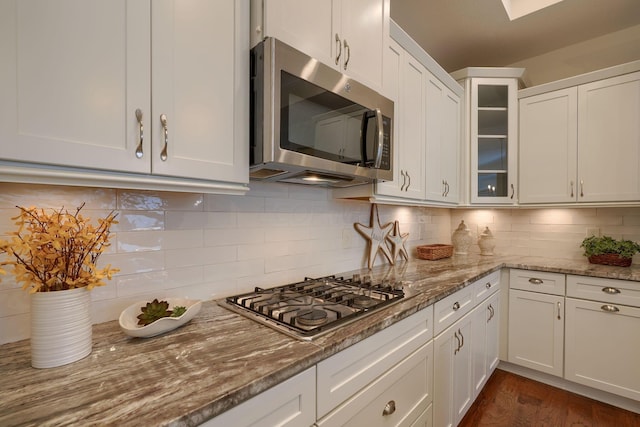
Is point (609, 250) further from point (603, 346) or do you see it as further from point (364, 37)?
point (364, 37)

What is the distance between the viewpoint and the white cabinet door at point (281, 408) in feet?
2.21

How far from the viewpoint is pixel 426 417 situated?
1402mm

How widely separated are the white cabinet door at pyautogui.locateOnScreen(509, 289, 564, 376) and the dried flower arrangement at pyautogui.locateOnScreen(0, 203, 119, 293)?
271 centimetres

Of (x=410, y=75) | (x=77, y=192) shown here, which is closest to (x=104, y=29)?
Result: (x=77, y=192)

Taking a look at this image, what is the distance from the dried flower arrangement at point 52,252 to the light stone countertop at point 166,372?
0.21 meters

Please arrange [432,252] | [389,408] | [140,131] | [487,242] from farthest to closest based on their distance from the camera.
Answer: [487,242] → [432,252] → [389,408] → [140,131]

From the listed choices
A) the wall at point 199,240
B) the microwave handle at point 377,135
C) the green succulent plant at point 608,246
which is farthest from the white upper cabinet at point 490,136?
the microwave handle at point 377,135

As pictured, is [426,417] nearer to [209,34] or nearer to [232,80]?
[232,80]

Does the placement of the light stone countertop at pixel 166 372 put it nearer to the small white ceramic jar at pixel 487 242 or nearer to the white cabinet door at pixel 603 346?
the white cabinet door at pixel 603 346

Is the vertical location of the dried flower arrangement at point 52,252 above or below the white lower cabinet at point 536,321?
above

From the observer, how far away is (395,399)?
46.5 inches

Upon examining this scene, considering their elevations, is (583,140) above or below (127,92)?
above

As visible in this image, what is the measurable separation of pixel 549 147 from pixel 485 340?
1683 mm

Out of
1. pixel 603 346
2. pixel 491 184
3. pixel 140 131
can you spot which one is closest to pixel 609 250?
pixel 603 346
